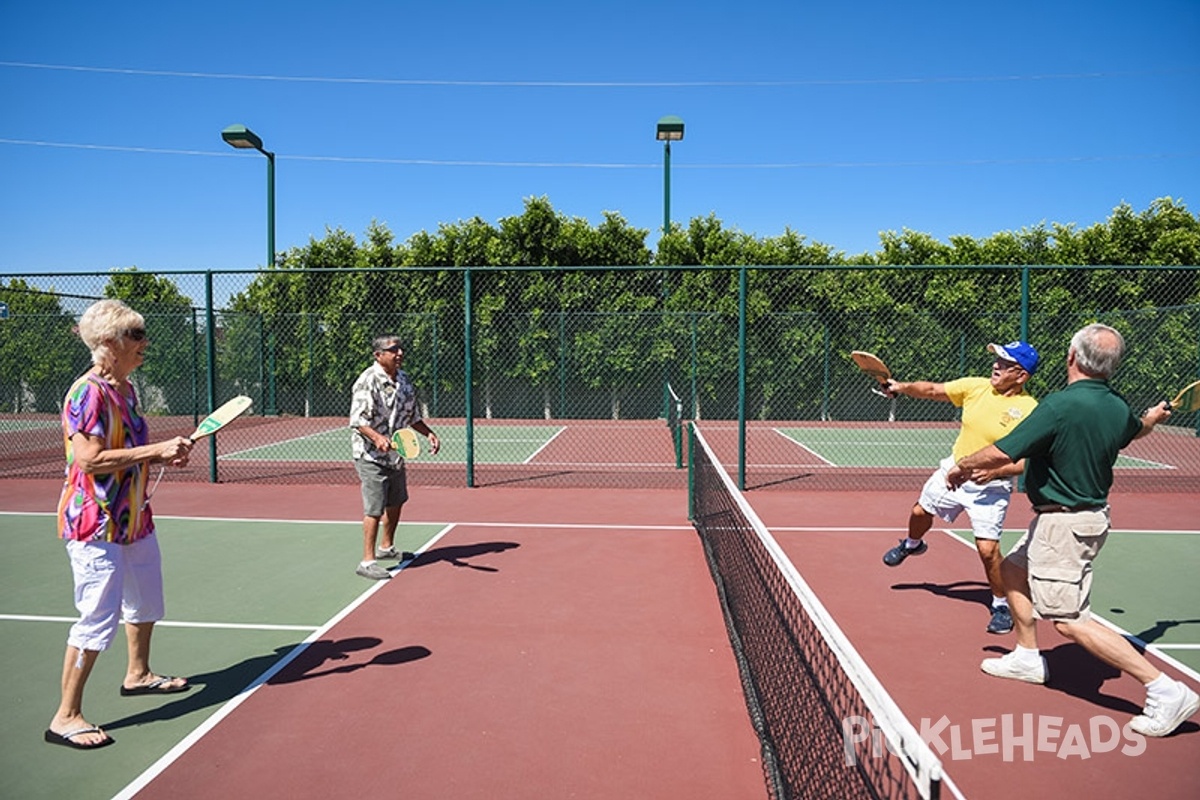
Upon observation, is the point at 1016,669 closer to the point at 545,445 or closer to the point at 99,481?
the point at 99,481

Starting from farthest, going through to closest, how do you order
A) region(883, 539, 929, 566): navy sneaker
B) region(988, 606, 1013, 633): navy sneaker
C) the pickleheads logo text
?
region(883, 539, 929, 566): navy sneaker
region(988, 606, 1013, 633): navy sneaker
the pickleheads logo text

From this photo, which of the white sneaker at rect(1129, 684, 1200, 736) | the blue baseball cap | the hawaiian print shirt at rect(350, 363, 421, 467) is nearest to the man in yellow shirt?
the blue baseball cap

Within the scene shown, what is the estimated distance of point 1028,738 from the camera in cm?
349

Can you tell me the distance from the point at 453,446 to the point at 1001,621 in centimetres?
1169

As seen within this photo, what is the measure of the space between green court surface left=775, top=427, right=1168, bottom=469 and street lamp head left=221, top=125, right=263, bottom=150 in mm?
13160

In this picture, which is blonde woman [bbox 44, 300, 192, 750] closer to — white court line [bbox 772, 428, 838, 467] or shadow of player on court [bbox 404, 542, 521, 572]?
shadow of player on court [bbox 404, 542, 521, 572]

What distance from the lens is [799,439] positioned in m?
16.2

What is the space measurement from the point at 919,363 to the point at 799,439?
171 inches

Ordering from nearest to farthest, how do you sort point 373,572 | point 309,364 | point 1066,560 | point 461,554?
point 1066,560 → point 373,572 → point 461,554 → point 309,364

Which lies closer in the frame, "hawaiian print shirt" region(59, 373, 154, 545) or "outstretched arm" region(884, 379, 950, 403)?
"hawaiian print shirt" region(59, 373, 154, 545)

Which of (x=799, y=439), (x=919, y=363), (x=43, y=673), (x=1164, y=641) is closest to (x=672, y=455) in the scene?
(x=799, y=439)

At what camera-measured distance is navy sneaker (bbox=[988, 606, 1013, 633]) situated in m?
4.75

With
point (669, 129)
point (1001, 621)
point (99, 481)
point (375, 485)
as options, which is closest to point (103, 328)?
point (99, 481)

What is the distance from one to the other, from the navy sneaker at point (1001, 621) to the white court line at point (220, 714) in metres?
4.00
